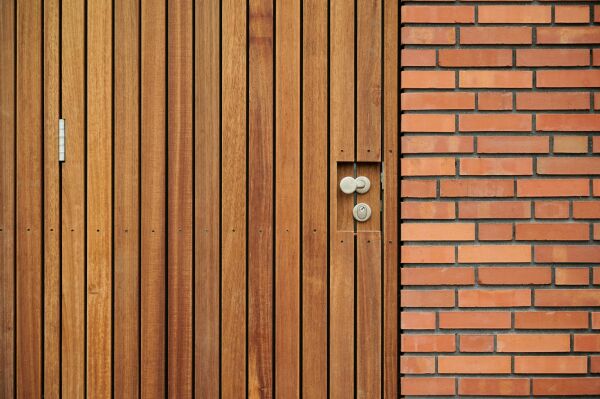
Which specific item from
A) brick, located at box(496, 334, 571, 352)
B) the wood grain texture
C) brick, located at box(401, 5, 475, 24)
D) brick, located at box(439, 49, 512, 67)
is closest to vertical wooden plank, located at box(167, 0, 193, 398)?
Result: the wood grain texture

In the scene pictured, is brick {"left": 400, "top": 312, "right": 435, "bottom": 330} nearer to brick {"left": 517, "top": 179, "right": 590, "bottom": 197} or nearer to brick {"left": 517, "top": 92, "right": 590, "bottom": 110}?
brick {"left": 517, "top": 179, "right": 590, "bottom": 197}

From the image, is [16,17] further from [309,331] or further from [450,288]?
Answer: [450,288]

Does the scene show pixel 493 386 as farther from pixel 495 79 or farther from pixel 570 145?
pixel 495 79

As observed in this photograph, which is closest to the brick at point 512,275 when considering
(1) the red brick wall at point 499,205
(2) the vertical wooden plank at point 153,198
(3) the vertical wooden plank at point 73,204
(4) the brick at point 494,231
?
(1) the red brick wall at point 499,205

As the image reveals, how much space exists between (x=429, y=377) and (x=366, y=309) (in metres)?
0.35

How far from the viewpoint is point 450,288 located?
249 centimetres

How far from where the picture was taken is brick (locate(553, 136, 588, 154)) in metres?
2.48

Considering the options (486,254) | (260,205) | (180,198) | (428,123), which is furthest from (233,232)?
(486,254)

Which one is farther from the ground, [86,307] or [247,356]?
[86,307]

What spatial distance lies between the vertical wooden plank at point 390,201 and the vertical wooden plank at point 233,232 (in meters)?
0.56

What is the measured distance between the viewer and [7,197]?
8.65 feet

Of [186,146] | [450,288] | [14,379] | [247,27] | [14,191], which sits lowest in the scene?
[14,379]

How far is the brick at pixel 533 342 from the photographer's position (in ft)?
8.14

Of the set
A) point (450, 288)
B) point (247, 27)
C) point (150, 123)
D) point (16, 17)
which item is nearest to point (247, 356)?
point (450, 288)
